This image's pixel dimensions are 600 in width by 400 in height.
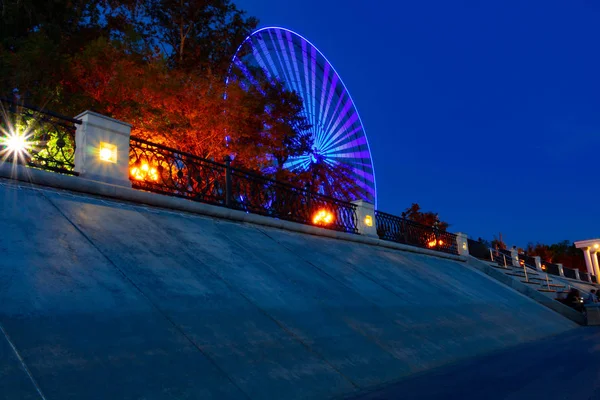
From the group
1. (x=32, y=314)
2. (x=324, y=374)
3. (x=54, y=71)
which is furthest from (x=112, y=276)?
(x=54, y=71)

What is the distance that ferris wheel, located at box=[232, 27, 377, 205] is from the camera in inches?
900

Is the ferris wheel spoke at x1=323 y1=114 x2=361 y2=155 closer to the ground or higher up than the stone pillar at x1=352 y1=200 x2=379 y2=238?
higher up

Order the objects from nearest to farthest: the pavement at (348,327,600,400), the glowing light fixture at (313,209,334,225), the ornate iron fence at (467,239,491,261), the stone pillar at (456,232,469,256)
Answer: the pavement at (348,327,600,400), the glowing light fixture at (313,209,334,225), the stone pillar at (456,232,469,256), the ornate iron fence at (467,239,491,261)

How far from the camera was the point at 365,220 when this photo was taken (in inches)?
549

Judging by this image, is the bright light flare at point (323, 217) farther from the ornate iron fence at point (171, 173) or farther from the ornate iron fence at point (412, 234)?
the ornate iron fence at point (171, 173)

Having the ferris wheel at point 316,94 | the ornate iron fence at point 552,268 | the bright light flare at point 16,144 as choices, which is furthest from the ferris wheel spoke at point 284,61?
the ornate iron fence at point 552,268

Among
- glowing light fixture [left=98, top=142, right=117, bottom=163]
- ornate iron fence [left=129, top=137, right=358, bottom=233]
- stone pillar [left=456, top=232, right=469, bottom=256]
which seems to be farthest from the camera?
stone pillar [left=456, top=232, right=469, bottom=256]

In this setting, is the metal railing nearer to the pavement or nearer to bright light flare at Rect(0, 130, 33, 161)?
the pavement

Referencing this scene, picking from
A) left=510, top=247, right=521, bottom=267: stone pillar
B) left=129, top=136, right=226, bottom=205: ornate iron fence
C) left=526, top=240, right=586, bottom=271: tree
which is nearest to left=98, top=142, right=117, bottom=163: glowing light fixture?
left=129, top=136, right=226, bottom=205: ornate iron fence

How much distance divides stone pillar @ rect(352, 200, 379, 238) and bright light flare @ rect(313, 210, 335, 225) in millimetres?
918

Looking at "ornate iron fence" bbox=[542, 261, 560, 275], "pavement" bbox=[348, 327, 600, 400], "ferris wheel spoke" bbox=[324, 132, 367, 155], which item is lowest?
"pavement" bbox=[348, 327, 600, 400]

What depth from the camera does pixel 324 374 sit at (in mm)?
4340

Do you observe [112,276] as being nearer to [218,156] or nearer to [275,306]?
[275,306]

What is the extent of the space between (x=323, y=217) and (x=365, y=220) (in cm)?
130
